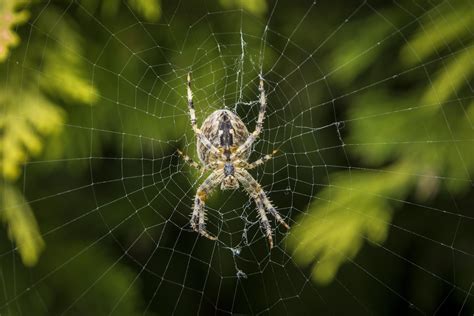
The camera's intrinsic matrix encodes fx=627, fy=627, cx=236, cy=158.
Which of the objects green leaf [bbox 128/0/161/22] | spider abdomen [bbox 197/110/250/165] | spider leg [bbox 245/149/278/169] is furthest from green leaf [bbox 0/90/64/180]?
spider leg [bbox 245/149/278/169]

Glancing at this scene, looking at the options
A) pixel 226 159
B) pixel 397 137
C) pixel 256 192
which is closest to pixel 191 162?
pixel 226 159

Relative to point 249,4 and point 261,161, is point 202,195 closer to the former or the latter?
point 261,161

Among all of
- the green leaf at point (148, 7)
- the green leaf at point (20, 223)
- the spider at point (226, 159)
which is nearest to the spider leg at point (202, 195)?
the spider at point (226, 159)

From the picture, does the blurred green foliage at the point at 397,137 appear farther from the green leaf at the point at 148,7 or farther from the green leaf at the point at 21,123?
the green leaf at the point at 21,123

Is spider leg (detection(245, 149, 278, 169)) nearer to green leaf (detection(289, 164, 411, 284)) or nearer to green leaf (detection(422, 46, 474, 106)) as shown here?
green leaf (detection(289, 164, 411, 284))

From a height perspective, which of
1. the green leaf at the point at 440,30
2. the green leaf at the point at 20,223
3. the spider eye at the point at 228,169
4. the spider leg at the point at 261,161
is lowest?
the green leaf at the point at 20,223

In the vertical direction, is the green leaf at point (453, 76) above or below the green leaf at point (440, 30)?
below

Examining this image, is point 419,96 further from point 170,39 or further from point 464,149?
point 170,39
